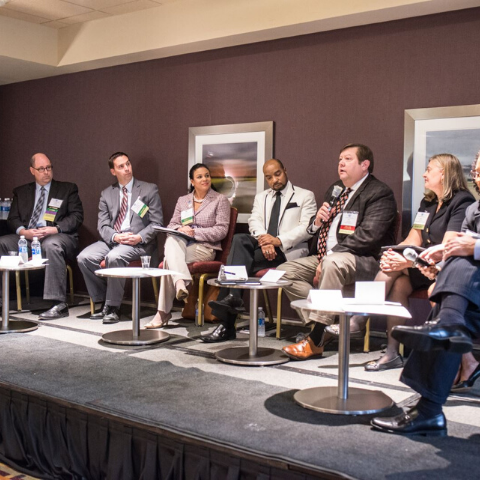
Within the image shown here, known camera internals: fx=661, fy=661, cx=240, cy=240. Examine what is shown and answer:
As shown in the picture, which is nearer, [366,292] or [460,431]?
[460,431]

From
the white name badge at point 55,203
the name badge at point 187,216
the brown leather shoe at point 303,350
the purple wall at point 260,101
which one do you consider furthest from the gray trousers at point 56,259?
the brown leather shoe at point 303,350

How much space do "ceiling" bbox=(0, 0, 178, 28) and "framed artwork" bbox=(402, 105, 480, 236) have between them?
2.50 meters

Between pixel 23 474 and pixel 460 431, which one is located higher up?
pixel 460 431

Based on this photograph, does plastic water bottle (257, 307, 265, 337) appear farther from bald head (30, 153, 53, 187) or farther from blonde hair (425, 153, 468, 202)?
bald head (30, 153, 53, 187)

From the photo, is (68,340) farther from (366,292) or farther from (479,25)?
(479,25)

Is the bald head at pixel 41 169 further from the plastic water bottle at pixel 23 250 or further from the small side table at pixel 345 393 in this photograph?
the small side table at pixel 345 393

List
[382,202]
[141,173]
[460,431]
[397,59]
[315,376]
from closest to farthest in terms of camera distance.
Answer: [460,431] < [315,376] < [382,202] < [397,59] < [141,173]

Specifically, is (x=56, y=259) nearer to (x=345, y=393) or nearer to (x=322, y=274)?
(x=322, y=274)

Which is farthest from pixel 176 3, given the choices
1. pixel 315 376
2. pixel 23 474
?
pixel 23 474

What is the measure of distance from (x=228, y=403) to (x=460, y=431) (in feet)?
3.40

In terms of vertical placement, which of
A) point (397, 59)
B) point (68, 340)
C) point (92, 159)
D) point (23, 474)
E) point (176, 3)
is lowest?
point (23, 474)

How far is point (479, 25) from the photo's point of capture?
4645mm

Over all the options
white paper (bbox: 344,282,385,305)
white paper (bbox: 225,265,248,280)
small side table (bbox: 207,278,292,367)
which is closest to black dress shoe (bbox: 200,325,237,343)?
small side table (bbox: 207,278,292,367)

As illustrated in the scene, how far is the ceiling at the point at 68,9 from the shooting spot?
588 centimetres
